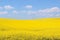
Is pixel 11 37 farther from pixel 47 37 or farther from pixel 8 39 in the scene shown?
pixel 47 37

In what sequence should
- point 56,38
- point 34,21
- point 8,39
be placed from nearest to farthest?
point 8,39 < point 56,38 < point 34,21

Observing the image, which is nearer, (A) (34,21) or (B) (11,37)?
(B) (11,37)

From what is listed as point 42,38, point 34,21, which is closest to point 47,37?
point 42,38

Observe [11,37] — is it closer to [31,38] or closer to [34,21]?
[31,38]

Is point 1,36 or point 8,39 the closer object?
point 8,39

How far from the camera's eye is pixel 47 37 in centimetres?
1446

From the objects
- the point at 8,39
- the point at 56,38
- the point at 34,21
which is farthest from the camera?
the point at 34,21

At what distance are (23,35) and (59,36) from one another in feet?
8.92

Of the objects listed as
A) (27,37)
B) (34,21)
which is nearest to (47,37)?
(27,37)

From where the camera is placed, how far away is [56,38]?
47.3ft

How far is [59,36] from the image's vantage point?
15195 mm

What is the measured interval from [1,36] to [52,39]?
12.0 feet

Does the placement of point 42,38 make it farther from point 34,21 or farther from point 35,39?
point 34,21

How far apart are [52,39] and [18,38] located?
237 centimetres
